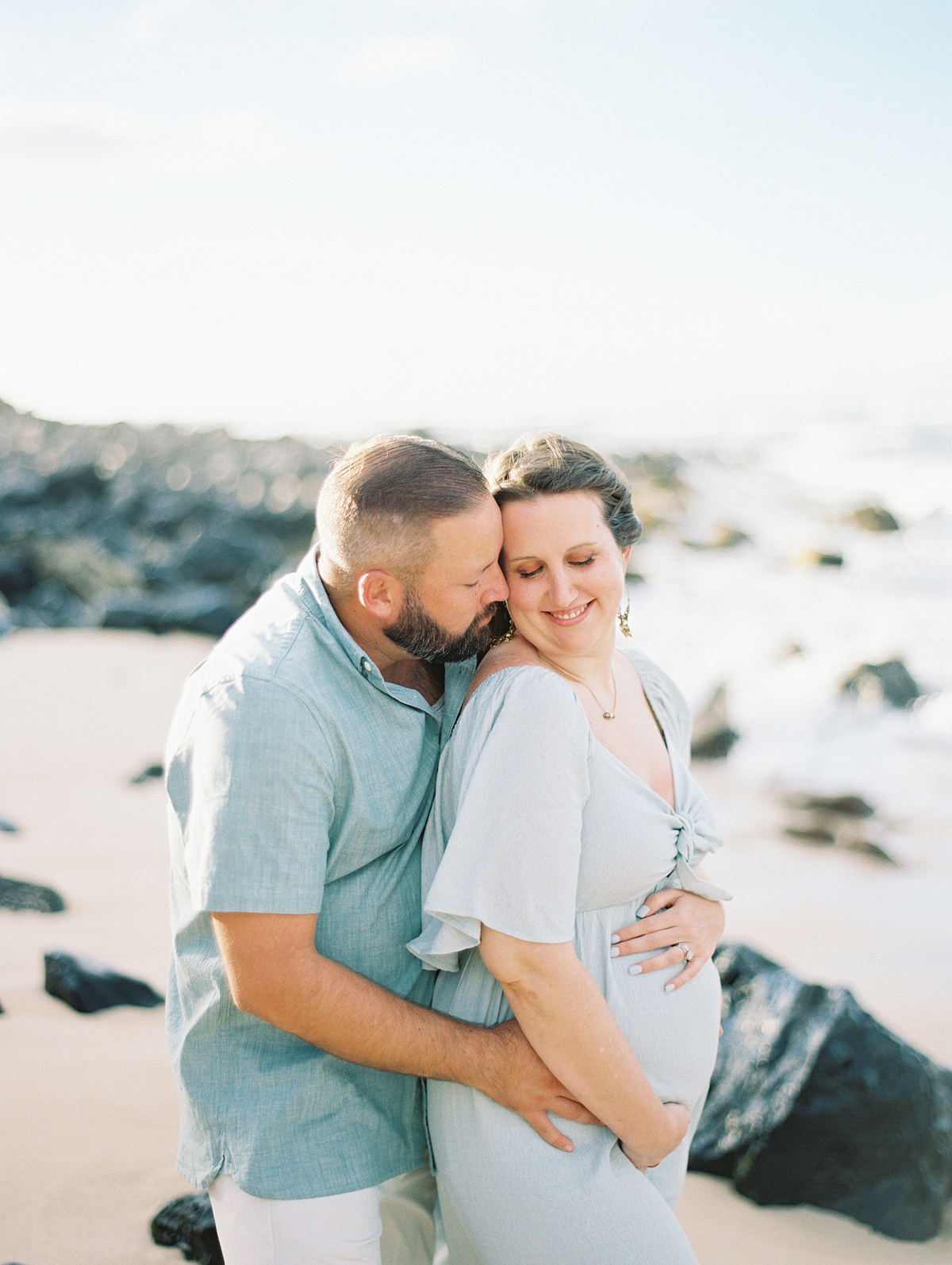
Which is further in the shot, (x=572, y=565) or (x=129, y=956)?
(x=129, y=956)

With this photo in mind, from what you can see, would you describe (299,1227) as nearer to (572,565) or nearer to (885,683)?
(572,565)

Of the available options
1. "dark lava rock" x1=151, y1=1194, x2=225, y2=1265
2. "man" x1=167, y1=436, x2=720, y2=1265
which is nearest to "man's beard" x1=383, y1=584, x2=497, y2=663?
"man" x1=167, y1=436, x2=720, y2=1265

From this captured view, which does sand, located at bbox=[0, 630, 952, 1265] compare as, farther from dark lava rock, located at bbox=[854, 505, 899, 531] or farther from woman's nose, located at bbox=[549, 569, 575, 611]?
dark lava rock, located at bbox=[854, 505, 899, 531]

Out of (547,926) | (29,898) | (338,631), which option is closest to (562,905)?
(547,926)

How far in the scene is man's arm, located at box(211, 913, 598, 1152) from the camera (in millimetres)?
2137

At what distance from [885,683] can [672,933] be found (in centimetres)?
804

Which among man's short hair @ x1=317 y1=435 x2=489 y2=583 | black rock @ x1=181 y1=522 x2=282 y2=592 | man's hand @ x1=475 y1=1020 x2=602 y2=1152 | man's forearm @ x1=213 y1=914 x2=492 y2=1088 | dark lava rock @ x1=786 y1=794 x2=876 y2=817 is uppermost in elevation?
man's short hair @ x1=317 y1=435 x2=489 y2=583

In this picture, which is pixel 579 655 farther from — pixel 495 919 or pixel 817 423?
pixel 817 423

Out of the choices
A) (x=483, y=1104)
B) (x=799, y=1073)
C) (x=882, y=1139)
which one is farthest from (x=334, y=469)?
(x=882, y=1139)

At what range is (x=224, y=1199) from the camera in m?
2.33

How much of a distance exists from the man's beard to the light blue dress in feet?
0.56

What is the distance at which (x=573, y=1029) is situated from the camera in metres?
2.18

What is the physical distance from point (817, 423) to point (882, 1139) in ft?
150

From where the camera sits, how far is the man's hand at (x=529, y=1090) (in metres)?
2.22
